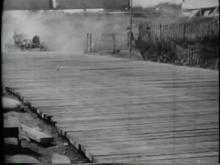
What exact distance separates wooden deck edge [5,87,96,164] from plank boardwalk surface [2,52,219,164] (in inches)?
1.0

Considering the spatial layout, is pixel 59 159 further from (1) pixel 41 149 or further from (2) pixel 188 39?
(2) pixel 188 39

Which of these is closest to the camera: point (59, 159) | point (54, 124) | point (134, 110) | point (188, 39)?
point (59, 159)

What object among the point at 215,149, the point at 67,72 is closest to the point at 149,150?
the point at 215,149

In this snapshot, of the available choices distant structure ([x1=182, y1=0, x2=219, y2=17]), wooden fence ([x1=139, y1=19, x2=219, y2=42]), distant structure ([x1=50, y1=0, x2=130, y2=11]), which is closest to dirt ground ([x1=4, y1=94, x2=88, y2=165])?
distant structure ([x1=182, y1=0, x2=219, y2=17])

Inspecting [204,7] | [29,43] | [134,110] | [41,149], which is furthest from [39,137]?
[29,43]

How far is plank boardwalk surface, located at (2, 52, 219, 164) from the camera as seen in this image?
10.6 feet

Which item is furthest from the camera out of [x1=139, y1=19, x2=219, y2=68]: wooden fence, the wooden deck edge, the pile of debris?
the pile of debris

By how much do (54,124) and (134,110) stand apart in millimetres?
1032

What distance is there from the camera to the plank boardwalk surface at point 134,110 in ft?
10.6

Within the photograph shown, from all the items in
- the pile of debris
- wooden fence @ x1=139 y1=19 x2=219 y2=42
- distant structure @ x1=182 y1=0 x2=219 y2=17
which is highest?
distant structure @ x1=182 y1=0 x2=219 y2=17

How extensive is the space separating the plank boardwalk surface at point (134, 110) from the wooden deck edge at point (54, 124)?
0.02m

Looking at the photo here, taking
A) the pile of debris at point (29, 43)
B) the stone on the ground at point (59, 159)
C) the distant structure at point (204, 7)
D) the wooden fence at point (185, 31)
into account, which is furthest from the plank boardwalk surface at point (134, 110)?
the pile of debris at point (29, 43)

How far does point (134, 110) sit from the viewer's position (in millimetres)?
5051

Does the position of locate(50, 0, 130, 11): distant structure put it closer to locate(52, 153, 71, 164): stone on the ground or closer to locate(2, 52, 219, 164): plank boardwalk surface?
locate(2, 52, 219, 164): plank boardwalk surface
